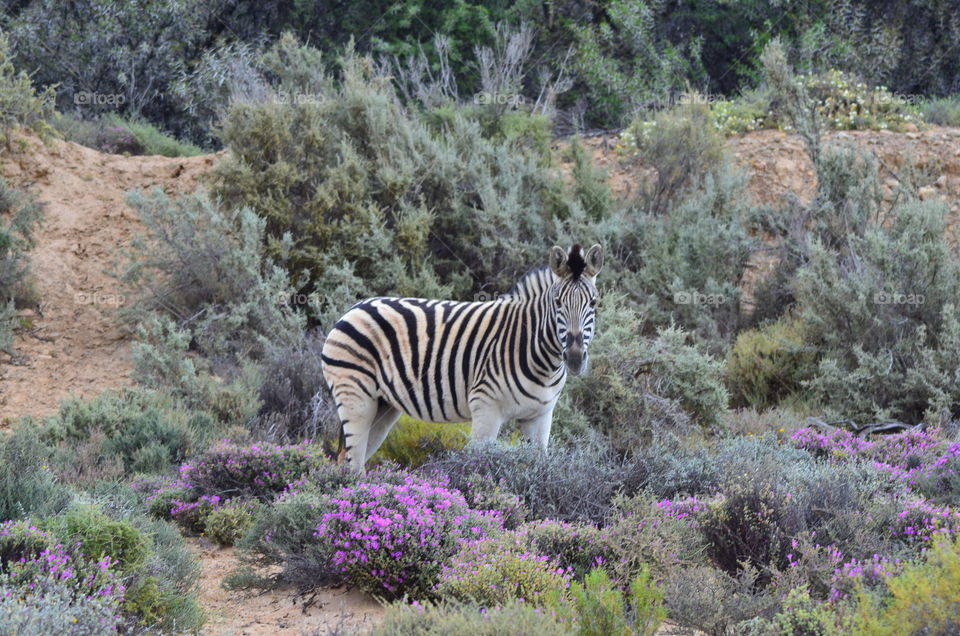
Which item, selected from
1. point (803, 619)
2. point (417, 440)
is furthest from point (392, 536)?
point (417, 440)

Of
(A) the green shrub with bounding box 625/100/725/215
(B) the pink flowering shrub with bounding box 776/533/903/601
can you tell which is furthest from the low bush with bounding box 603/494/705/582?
(A) the green shrub with bounding box 625/100/725/215

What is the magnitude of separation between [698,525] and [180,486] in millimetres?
3914

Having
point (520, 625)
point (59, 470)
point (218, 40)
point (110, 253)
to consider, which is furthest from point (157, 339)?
point (218, 40)

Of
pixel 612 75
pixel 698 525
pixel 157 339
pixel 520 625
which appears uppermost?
pixel 612 75

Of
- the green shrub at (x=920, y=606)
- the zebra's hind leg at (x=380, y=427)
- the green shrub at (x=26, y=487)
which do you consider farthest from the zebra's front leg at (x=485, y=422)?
the green shrub at (x=920, y=606)

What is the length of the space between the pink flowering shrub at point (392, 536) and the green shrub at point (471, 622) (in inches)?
37.2

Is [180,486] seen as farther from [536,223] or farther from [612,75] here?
[612,75]

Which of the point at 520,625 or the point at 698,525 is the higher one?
the point at 520,625

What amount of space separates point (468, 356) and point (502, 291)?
17.4 ft

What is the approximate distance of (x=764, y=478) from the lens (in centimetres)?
644

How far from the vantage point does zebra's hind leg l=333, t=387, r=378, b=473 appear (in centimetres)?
833

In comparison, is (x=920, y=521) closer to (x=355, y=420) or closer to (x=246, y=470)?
(x=355, y=420)

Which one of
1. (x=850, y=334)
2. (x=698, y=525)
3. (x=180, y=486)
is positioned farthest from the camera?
(x=850, y=334)

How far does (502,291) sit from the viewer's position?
13727mm
